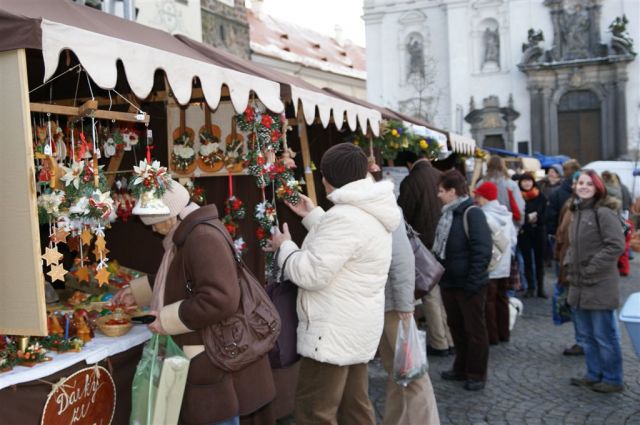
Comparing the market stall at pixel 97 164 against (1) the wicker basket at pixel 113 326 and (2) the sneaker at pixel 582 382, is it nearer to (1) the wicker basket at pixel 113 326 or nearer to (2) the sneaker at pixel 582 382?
(1) the wicker basket at pixel 113 326

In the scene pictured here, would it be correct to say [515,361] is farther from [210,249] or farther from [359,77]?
[359,77]

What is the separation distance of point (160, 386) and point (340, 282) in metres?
0.94

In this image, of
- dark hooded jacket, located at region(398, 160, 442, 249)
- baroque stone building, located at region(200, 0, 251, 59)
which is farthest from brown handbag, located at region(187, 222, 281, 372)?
baroque stone building, located at region(200, 0, 251, 59)

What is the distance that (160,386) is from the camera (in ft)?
9.71

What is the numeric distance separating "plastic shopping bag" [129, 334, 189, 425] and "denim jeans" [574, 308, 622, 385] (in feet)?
11.2

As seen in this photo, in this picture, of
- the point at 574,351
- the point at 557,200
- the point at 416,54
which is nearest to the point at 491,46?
the point at 416,54

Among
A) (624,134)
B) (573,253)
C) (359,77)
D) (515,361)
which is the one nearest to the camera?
(573,253)

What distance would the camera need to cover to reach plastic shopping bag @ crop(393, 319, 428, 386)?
398 cm

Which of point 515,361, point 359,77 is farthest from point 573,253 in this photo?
point 359,77

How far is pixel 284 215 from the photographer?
570 centimetres

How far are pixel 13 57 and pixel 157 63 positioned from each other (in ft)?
2.40

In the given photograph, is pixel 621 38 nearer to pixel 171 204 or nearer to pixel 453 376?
pixel 453 376

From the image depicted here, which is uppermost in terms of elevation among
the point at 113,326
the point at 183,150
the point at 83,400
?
the point at 183,150

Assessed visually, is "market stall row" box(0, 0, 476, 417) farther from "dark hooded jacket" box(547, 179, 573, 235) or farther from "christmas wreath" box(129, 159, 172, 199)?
"dark hooded jacket" box(547, 179, 573, 235)
